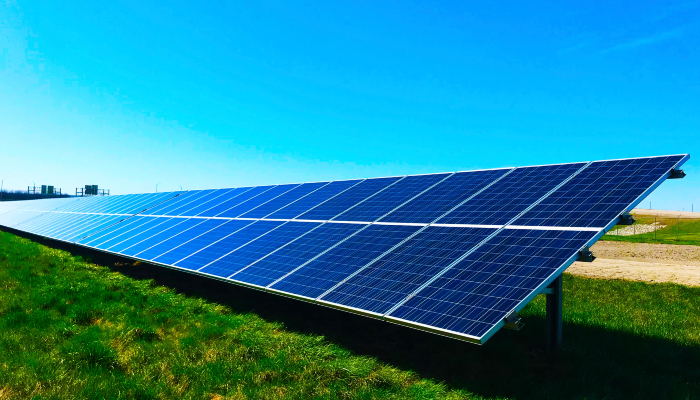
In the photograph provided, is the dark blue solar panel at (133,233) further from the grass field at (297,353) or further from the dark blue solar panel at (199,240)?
the grass field at (297,353)

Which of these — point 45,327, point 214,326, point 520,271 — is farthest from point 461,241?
point 45,327

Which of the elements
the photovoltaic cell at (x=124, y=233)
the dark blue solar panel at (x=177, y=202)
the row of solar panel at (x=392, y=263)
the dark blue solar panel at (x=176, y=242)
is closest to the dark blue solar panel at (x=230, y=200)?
the dark blue solar panel at (x=176, y=242)

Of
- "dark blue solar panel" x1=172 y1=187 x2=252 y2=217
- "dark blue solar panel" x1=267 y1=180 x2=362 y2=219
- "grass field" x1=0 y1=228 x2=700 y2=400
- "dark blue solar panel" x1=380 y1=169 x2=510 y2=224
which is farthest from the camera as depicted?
"dark blue solar panel" x1=172 y1=187 x2=252 y2=217

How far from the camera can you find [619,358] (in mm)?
7941

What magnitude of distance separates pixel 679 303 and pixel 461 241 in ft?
29.1

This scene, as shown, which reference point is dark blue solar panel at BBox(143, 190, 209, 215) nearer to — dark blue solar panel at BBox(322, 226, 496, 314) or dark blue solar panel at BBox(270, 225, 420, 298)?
dark blue solar panel at BBox(270, 225, 420, 298)

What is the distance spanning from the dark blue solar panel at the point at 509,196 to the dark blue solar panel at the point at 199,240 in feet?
25.7

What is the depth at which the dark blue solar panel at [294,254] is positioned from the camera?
10477 mm

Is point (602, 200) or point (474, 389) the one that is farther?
point (602, 200)

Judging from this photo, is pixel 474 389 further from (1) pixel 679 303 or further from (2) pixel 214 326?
(1) pixel 679 303

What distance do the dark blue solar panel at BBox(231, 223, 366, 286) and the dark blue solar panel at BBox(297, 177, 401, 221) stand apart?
1226 mm

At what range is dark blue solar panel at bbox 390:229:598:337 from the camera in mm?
6547

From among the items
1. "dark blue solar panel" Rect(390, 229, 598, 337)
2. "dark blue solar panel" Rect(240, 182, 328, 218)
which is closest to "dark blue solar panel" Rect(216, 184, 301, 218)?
"dark blue solar panel" Rect(240, 182, 328, 218)

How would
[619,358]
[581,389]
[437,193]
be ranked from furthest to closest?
[437,193] → [619,358] → [581,389]
